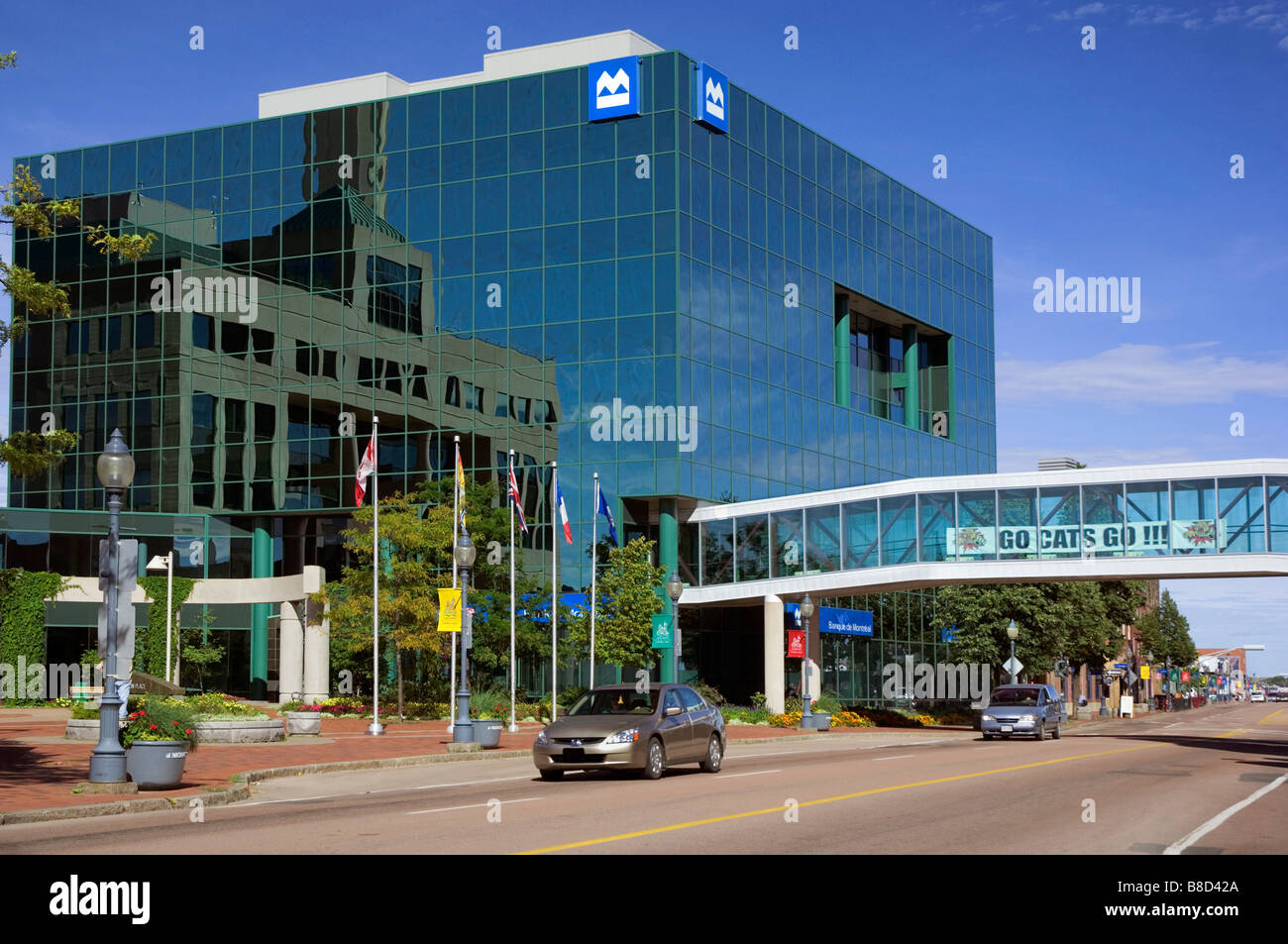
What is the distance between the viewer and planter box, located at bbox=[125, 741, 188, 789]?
19.5 m

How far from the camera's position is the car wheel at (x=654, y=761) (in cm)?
2200

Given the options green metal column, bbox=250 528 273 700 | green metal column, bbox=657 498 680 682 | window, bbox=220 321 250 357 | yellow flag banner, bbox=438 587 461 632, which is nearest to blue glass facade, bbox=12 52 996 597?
window, bbox=220 321 250 357

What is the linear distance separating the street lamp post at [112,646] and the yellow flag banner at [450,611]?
13.1 m

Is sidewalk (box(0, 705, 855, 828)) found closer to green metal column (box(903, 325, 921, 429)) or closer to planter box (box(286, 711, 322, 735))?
planter box (box(286, 711, 322, 735))

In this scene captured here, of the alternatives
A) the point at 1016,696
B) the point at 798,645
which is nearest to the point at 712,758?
the point at 1016,696

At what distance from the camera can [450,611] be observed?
1320 inches

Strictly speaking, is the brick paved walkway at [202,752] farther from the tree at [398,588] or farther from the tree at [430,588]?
the tree at [430,588]

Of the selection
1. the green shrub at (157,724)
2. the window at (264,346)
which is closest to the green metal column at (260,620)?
the window at (264,346)

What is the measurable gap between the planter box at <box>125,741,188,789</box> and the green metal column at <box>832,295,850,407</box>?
48653mm

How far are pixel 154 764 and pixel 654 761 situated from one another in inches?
290

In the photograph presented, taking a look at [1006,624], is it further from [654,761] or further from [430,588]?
[654,761]

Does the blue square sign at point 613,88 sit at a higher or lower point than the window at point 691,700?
higher

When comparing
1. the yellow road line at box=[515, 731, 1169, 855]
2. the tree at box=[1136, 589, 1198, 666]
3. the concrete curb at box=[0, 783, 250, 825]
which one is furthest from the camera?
the tree at box=[1136, 589, 1198, 666]
